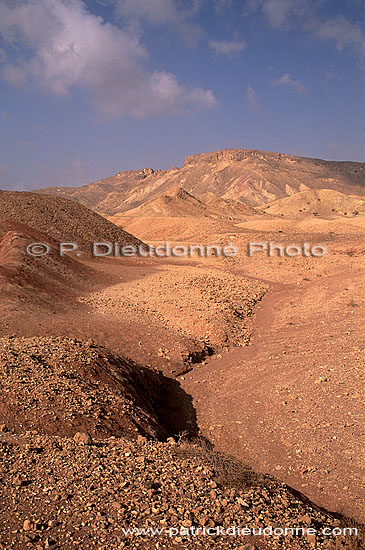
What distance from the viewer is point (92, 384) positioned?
6527 mm

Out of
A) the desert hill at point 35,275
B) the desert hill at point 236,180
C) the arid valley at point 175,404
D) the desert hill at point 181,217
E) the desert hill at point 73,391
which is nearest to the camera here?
the arid valley at point 175,404

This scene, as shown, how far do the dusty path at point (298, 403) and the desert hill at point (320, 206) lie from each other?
54.9m

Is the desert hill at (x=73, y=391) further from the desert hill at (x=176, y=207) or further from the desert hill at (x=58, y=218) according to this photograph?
the desert hill at (x=176, y=207)

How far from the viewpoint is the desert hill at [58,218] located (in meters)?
25.8

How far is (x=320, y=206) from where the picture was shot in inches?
2618

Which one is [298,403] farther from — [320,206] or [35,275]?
[320,206]

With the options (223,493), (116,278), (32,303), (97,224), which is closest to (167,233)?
(97,224)

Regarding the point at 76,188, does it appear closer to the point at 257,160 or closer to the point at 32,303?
the point at 257,160

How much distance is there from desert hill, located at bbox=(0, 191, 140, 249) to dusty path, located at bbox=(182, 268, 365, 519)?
56.0 feet

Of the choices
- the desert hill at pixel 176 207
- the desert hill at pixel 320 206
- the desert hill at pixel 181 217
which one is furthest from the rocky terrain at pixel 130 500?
the desert hill at pixel 320 206

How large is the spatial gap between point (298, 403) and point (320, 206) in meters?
64.1

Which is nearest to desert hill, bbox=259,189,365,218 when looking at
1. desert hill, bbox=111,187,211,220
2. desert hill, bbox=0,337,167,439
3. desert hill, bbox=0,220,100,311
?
desert hill, bbox=111,187,211,220

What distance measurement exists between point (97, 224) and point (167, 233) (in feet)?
43.2

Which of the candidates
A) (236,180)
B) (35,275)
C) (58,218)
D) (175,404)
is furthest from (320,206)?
(175,404)
